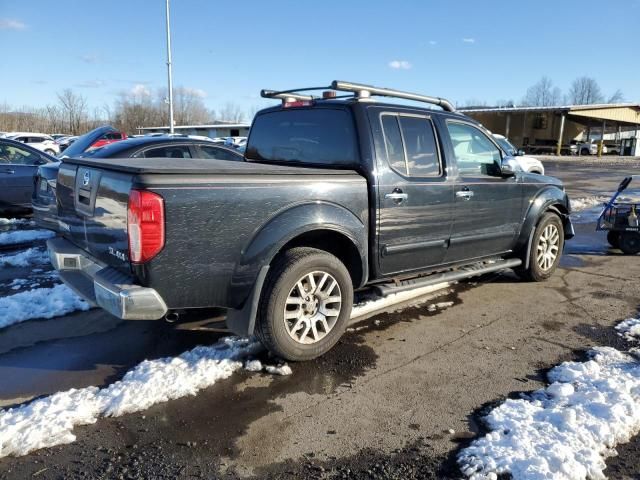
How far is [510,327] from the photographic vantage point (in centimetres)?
473

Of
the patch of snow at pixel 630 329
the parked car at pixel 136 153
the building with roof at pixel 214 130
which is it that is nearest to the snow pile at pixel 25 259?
the parked car at pixel 136 153

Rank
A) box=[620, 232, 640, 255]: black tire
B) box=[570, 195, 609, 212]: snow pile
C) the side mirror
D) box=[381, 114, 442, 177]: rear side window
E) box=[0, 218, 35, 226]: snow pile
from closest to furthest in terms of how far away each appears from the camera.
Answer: box=[381, 114, 442, 177]: rear side window
the side mirror
box=[620, 232, 640, 255]: black tire
box=[0, 218, 35, 226]: snow pile
box=[570, 195, 609, 212]: snow pile

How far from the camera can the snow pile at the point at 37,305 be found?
4609 millimetres

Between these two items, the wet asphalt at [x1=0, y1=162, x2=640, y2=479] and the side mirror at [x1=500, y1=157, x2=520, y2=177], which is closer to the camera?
the wet asphalt at [x1=0, y1=162, x2=640, y2=479]

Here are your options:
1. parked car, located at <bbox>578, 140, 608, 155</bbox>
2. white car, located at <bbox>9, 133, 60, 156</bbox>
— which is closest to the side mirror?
white car, located at <bbox>9, 133, 60, 156</bbox>

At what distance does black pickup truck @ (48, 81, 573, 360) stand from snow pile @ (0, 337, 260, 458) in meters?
0.39

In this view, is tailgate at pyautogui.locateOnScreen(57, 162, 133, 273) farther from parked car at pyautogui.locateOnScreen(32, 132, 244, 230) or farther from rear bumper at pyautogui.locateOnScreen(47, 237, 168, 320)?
parked car at pyautogui.locateOnScreen(32, 132, 244, 230)

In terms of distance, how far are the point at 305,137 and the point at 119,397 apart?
2.68 meters

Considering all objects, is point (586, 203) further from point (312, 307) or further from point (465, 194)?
point (312, 307)

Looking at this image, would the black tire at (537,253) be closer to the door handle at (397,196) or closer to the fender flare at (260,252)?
the door handle at (397,196)

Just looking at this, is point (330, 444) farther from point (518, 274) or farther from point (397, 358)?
point (518, 274)

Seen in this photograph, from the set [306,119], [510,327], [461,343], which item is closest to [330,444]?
[461,343]

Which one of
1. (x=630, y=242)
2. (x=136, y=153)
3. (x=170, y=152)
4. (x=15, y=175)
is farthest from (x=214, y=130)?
(x=630, y=242)

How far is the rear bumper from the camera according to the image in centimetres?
310
